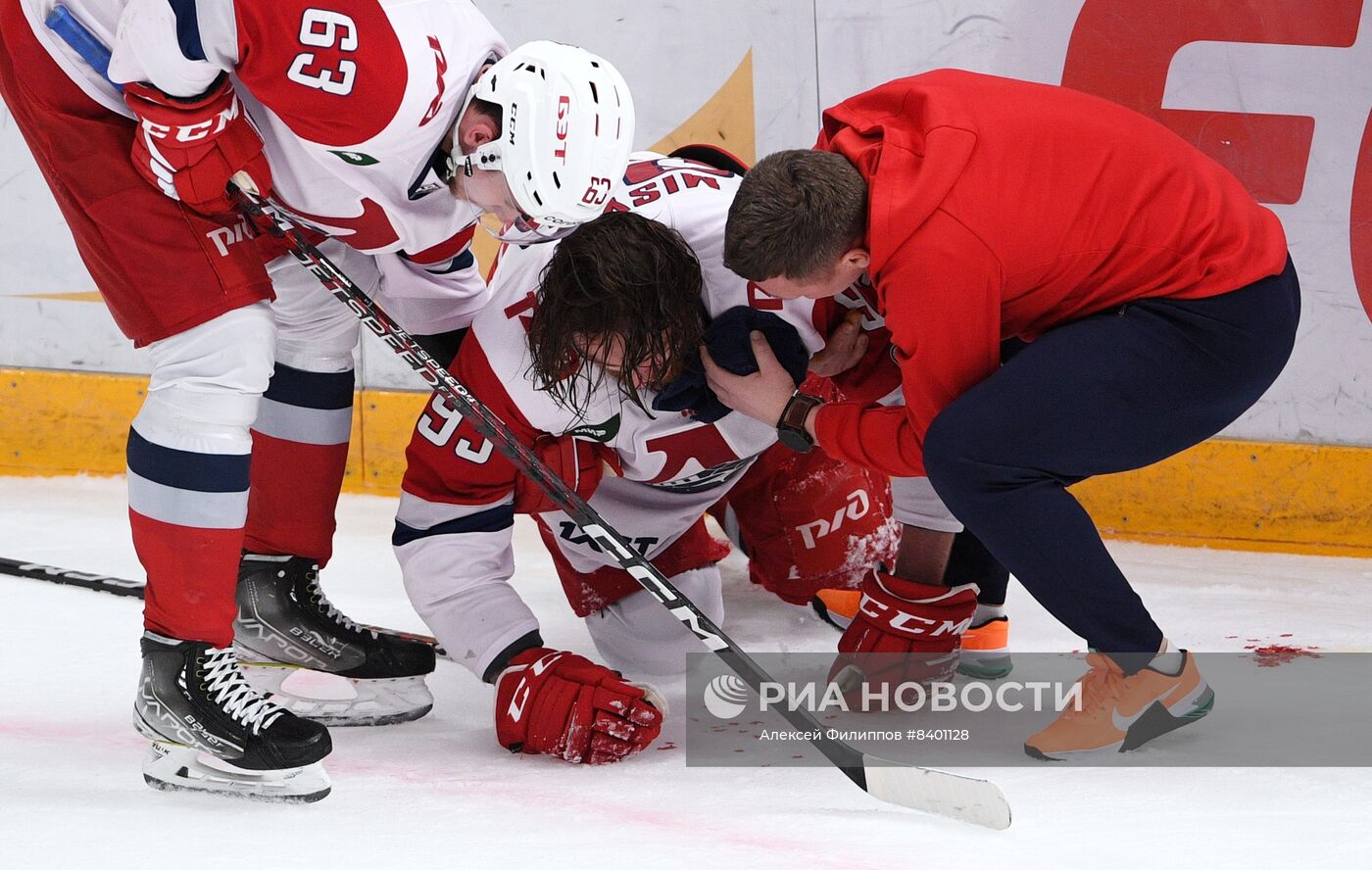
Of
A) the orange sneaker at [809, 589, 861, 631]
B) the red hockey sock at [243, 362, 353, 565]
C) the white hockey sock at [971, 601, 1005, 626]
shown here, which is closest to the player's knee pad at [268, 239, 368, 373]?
the red hockey sock at [243, 362, 353, 565]

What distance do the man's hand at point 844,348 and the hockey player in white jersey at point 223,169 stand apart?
0.42 metres

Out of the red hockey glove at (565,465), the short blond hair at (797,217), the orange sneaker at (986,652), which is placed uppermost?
the short blond hair at (797,217)

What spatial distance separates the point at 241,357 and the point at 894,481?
92 cm

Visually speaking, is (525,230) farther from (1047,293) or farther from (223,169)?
(1047,293)

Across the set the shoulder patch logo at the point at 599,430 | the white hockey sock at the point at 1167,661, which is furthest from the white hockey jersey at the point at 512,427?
the white hockey sock at the point at 1167,661

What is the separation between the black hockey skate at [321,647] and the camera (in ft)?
6.70

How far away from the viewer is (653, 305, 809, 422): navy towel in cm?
187

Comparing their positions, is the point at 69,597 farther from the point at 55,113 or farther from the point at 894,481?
the point at 894,481

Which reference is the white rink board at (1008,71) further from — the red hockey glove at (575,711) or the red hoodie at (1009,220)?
the red hockey glove at (575,711)

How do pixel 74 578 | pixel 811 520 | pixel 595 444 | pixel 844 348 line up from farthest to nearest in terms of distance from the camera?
pixel 74 578
pixel 811 520
pixel 595 444
pixel 844 348

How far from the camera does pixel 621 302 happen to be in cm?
176

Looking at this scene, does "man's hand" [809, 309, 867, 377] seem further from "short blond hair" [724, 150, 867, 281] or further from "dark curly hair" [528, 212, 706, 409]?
"short blond hair" [724, 150, 867, 281]

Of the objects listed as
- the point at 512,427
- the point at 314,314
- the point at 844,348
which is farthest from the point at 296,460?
the point at 844,348

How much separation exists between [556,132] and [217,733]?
80cm
